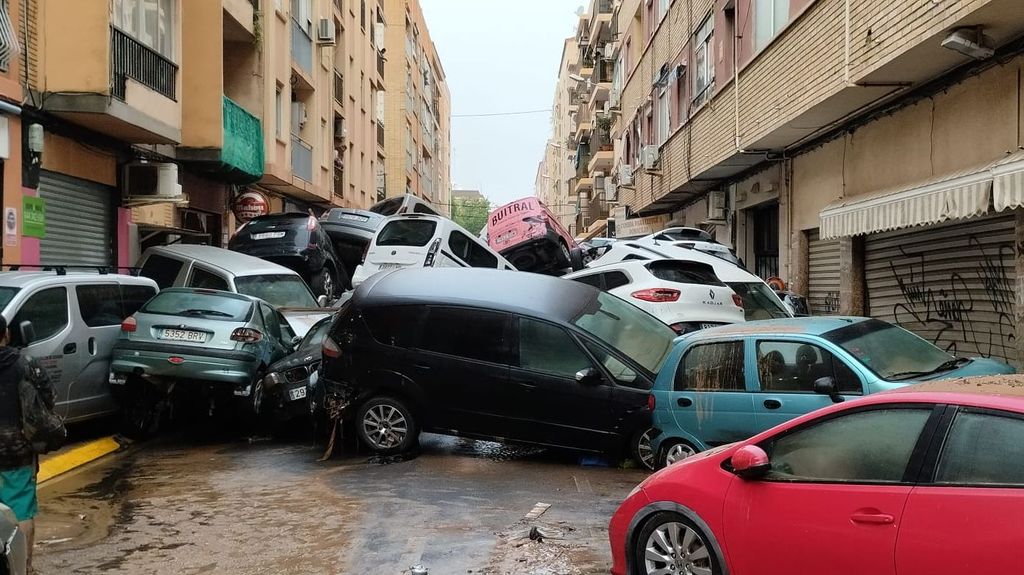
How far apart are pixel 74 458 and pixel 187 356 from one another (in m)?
1.52

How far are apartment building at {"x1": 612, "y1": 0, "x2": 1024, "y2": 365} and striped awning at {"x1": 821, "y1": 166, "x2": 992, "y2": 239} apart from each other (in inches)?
0.9

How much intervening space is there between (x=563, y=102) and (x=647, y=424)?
86452 mm

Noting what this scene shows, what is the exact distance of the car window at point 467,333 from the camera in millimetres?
8727

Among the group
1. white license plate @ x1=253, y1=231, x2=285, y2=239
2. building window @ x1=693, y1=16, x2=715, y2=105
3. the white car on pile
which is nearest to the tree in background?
building window @ x1=693, y1=16, x2=715, y2=105

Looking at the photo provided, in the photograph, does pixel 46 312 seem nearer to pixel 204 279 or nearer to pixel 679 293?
pixel 204 279

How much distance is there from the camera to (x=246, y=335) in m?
10.0

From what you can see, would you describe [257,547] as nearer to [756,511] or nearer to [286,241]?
[756,511]

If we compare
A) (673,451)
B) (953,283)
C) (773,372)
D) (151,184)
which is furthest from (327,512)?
(151,184)

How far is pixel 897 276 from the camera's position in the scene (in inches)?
493

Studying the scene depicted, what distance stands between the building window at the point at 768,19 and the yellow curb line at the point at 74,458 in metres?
11.5

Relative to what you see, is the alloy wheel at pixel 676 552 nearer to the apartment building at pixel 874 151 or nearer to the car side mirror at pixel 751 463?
the car side mirror at pixel 751 463

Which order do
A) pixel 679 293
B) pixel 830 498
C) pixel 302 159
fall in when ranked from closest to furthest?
pixel 830 498
pixel 679 293
pixel 302 159

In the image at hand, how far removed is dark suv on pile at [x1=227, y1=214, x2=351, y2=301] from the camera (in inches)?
636

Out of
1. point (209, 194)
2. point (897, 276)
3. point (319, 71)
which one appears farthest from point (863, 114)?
point (319, 71)
